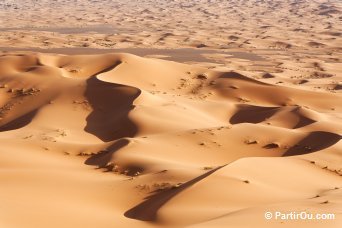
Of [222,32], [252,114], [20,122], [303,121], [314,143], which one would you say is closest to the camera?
[314,143]

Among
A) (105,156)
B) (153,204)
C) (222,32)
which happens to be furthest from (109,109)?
(222,32)

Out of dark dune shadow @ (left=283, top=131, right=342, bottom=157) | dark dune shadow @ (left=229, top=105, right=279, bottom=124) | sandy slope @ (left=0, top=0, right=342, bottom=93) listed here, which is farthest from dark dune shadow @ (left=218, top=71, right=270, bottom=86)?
dark dune shadow @ (left=283, top=131, right=342, bottom=157)

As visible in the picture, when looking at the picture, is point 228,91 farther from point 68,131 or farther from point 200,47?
point 200,47

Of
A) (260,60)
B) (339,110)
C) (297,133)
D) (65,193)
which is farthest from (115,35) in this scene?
(65,193)

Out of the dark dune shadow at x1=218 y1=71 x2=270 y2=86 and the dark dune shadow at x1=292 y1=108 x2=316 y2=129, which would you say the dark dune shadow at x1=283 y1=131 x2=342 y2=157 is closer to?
the dark dune shadow at x1=292 y1=108 x2=316 y2=129

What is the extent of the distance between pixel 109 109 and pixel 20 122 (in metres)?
2.06

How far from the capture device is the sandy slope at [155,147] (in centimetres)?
575

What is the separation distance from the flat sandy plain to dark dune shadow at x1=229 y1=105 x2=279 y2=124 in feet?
0.16

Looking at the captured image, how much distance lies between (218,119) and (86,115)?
3.08 m

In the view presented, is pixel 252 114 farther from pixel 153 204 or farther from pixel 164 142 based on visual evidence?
pixel 153 204

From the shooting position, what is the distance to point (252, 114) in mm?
12367

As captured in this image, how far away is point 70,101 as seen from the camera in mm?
12758

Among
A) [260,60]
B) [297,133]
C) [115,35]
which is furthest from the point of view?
[115,35]

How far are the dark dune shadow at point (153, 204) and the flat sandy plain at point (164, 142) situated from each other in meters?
0.02
